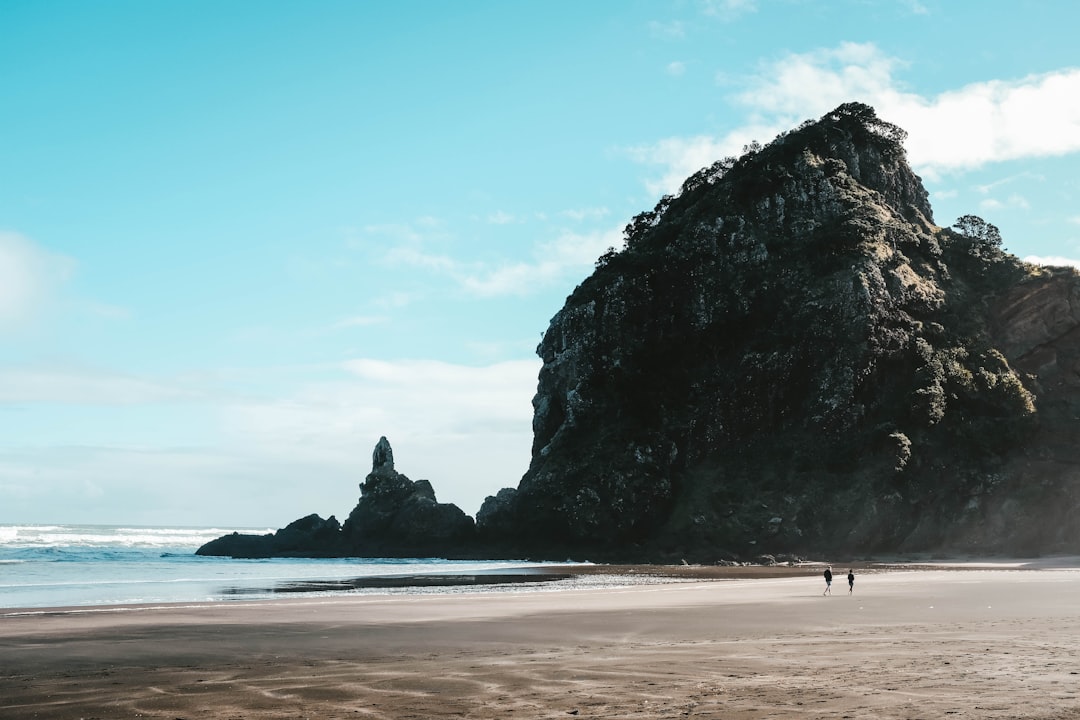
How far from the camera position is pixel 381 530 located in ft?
315

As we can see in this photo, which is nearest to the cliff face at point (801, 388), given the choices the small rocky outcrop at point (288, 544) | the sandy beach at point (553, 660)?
the small rocky outcrop at point (288, 544)

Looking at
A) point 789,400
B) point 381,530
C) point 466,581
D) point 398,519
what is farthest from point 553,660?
point 381,530

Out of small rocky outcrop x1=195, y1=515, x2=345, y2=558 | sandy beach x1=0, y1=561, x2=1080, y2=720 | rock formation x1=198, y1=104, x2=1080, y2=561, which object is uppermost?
rock formation x1=198, y1=104, x2=1080, y2=561

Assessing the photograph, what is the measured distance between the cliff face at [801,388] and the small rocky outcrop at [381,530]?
5.39 m

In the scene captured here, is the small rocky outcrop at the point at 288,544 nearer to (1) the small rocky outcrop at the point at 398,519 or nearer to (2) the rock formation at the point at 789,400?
(2) the rock formation at the point at 789,400

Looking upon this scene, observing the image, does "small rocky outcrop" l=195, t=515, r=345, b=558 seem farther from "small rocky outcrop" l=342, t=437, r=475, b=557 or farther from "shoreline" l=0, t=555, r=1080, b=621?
"shoreline" l=0, t=555, r=1080, b=621

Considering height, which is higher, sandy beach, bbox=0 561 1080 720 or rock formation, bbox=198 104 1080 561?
rock formation, bbox=198 104 1080 561

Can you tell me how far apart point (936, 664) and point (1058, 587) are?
2835 cm

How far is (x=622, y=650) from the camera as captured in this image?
18.1 m

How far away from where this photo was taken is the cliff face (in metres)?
80.8

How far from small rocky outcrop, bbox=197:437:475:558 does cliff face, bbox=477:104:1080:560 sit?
5.39 meters

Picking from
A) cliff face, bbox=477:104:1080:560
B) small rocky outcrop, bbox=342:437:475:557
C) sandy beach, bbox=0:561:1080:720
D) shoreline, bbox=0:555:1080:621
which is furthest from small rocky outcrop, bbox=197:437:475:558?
sandy beach, bbox=0:561:1080:720

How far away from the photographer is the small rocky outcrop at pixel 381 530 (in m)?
92.2

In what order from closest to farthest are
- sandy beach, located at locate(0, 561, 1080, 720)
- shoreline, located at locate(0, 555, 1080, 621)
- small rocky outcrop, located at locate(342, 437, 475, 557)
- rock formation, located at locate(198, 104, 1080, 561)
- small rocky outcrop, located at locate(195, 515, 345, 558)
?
sandy beach, located at locate(0, 561, 1080, 720)
shoreline, located at locate(0, 555, 1080, 621)
rock formation, located at locate(198, 104, 1080, 561)
small rocky outcrop, located at locate(342, 437, 475, 557)
small rocky outcrop, located at locate(195, 515, 345, 558)
